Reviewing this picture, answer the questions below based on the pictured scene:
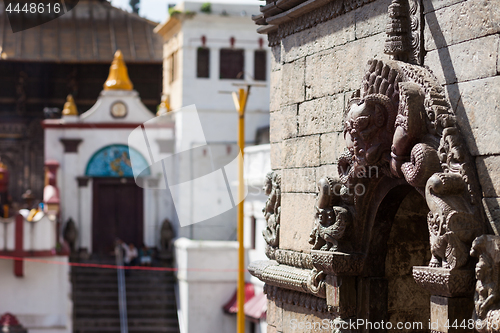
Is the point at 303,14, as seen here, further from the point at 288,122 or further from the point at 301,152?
the point at 301,152

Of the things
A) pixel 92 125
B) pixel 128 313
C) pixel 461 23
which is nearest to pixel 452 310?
pixel 461 23

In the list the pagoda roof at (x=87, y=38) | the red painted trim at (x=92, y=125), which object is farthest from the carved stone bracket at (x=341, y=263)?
the pagoda roof at (x=87, y=38)

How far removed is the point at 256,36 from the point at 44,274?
1007 centimetres

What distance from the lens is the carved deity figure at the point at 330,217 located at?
6008mm

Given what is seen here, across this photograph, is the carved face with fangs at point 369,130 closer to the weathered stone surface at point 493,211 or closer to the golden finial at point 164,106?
the weathered stone surface at point 493,211

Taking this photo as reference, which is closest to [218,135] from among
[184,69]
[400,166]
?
[184,69]

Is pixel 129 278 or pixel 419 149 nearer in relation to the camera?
pixel 419 149

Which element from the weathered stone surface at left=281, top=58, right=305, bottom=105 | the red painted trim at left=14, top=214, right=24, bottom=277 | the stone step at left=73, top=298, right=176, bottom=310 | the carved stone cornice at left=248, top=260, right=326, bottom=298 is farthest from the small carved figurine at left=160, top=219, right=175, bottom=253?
the weathered stone surface at left=281, top=58, right=305, bottom=105

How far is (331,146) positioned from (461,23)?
67.5 inches

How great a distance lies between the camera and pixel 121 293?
23.7m

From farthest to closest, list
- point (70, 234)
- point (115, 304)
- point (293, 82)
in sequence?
point (70, 234) → point (115, 304) → point (293, 82)

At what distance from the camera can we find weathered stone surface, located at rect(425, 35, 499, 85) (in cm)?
477

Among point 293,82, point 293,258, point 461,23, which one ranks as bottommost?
point 293,258

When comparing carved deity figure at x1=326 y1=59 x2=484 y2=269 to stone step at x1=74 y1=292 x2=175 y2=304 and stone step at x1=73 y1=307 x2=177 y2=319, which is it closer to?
stone step at x1=73 y1=307 x2=177 y2=319
